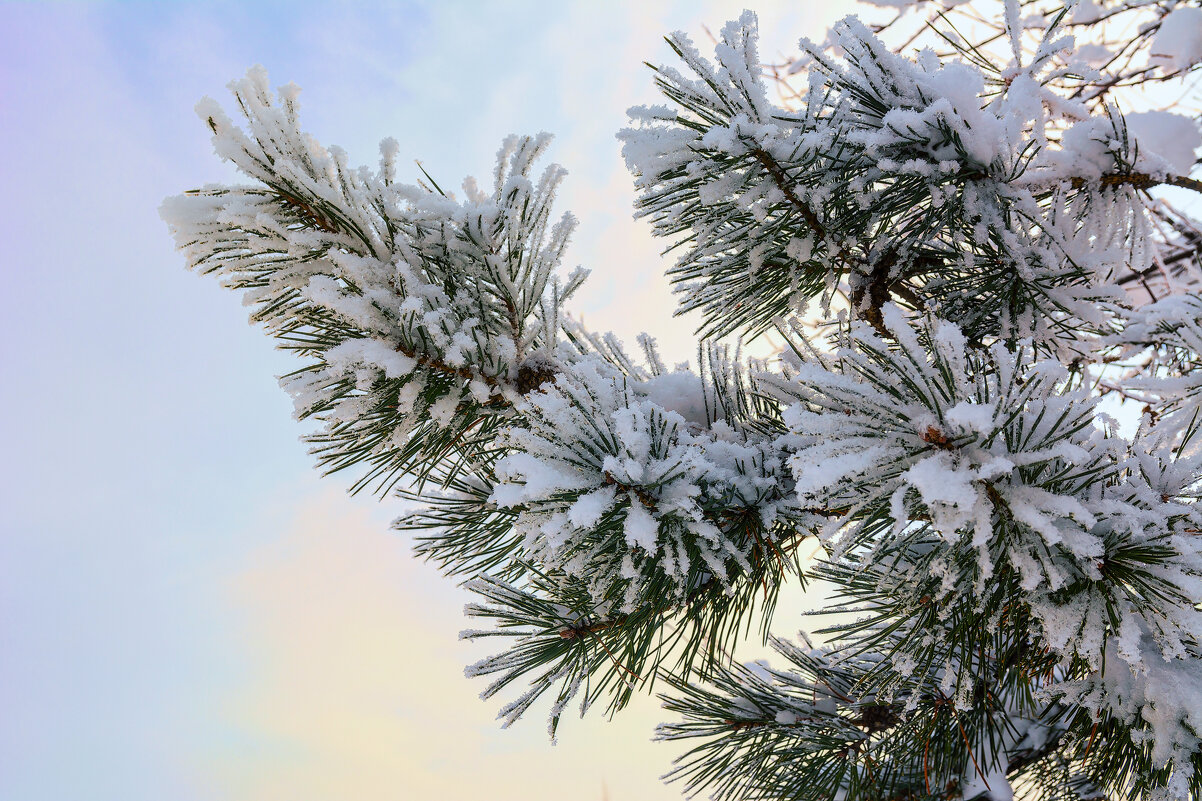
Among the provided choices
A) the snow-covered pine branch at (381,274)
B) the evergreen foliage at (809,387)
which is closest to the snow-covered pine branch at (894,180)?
the evergreen foliage at (809,387)

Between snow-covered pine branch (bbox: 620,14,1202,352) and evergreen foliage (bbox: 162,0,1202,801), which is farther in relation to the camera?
snow-covered pine branch (bbox: 620,14,1202,352)

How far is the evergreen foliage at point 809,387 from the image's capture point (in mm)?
847

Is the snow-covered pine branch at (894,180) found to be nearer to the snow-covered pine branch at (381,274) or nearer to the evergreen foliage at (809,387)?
the evergreen foliage at (809,387)

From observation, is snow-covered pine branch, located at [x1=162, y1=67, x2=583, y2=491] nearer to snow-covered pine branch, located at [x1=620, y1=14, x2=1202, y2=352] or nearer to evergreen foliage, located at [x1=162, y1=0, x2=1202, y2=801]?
evergreen foliage, located at [x1=162, y1=0, x2=1202, y2=801]

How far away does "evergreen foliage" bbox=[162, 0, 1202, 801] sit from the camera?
0.85m

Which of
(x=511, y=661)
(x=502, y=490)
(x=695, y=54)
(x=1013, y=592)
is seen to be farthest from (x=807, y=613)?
(x=695, y=54)

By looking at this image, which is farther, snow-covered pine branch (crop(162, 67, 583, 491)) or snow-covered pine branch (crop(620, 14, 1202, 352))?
snow-covered pine branch (crop(620, 14, 1202, 352))

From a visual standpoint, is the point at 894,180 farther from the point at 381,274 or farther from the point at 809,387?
the point at 381,274

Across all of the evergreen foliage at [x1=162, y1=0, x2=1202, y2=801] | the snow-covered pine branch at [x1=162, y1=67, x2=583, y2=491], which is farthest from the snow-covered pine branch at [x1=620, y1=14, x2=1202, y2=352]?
the snow-covered pine branch at [x1=162, y1=67, x2=583, y2=491]

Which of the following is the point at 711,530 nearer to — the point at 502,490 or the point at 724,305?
the point at 502,490

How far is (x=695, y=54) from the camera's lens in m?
1.14

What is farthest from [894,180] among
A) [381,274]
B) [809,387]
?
[381,274]

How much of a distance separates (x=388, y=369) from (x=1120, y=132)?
4.21 ft

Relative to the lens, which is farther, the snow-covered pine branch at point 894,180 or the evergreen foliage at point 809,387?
the snow-covered pine branch at point 894,180
